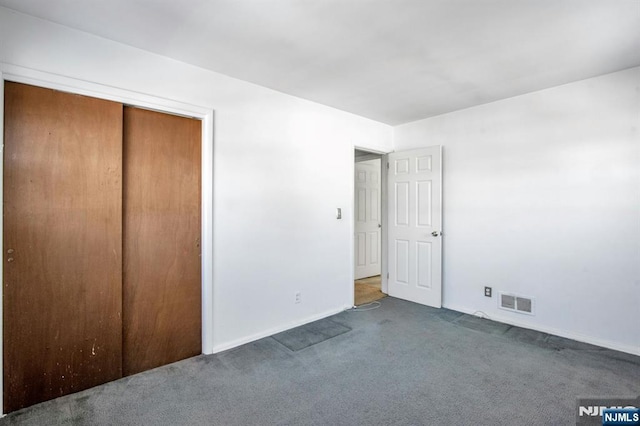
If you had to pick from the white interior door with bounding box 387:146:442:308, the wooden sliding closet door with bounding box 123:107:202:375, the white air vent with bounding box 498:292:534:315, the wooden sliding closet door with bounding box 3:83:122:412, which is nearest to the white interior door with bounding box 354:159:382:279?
the white interior door with bounding box 387:146:442:308

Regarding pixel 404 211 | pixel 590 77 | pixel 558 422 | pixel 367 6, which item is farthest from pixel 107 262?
pixel 590 77

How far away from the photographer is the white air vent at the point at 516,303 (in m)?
3.34

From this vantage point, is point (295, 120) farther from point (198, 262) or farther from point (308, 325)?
point (308, 325)

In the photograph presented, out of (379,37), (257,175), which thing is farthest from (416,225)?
(379,37)

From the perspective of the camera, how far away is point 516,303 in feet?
11.2

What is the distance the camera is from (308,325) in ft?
11.3

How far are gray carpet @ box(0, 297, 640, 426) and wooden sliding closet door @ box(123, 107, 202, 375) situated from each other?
9.2 inches

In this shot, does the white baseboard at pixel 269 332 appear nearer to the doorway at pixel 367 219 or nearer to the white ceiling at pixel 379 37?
the doorway at pixel 367 219

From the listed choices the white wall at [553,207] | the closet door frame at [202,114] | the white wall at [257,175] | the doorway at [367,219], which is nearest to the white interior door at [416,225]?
the white wall at [553,207]

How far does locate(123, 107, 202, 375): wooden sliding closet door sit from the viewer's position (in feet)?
8.05

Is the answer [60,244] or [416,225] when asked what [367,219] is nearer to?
[416,225]

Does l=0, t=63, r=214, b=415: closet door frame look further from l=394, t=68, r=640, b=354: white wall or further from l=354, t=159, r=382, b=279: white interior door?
l=354, t=159, r=382, b=279: white interior door

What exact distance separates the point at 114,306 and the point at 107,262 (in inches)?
12.9

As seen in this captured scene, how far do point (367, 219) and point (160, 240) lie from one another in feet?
12.8
